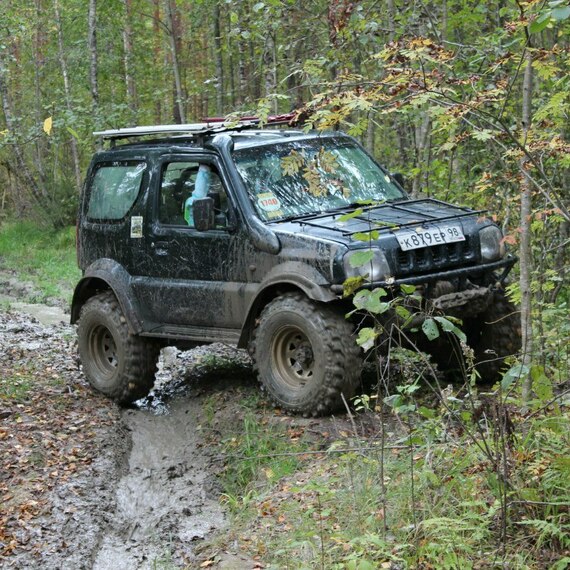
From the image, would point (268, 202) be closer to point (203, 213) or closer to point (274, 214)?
point (274, 214)

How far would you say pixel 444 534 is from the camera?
4.56 metres

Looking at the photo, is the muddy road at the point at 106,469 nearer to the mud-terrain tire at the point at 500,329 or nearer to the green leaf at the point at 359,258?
the green leaf at the point at 359,258

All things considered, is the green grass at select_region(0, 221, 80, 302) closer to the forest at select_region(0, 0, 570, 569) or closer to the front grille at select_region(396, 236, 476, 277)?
the forest at select_region(0, 0, 570, 569)

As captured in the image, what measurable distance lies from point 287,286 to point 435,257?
1190 mm

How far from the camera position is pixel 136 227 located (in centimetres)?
857

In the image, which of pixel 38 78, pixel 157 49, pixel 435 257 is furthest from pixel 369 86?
pixel 157 49

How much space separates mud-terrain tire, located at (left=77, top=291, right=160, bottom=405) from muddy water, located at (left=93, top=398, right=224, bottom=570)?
0.98 feet

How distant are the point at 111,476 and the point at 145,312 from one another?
1.79 metres

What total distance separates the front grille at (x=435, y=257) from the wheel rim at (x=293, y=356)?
959 mm

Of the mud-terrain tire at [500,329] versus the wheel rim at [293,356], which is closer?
the wheel rim at [293,356]

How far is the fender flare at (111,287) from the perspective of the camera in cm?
854

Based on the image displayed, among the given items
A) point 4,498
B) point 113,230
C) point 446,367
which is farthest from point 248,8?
point 4,498

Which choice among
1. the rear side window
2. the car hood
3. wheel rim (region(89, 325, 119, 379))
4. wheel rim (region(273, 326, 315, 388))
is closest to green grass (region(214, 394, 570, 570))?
wheel rim (region(273, 326, 315, 388))

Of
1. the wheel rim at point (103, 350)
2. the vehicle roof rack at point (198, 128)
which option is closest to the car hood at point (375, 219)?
the vehicle roof rack at point (198, 128)
